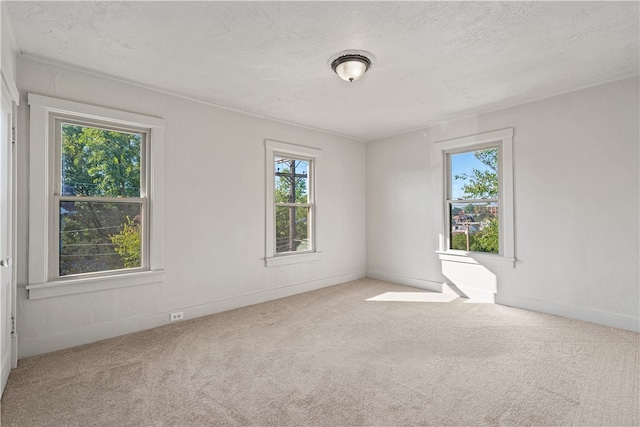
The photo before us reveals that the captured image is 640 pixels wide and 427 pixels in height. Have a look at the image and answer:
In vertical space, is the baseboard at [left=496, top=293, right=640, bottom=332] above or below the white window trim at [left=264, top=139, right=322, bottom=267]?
below

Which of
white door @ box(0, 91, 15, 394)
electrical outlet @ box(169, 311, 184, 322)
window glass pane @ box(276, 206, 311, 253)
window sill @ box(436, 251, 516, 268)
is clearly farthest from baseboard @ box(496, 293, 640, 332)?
white door @ box(0, 91, 15, 394)

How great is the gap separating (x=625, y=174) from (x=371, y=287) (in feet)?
10.9

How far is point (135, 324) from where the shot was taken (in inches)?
128

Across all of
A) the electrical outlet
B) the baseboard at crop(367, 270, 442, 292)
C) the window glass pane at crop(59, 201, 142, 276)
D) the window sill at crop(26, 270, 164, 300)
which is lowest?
the electrical outlet

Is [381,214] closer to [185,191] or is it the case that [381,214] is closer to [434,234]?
[434,234]

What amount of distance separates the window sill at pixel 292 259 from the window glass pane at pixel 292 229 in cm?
13

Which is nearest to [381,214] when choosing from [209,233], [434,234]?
[434,234]

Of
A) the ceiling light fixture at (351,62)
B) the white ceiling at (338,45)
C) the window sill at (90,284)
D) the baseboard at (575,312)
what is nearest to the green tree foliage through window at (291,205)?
the white ceiling at (338,45)

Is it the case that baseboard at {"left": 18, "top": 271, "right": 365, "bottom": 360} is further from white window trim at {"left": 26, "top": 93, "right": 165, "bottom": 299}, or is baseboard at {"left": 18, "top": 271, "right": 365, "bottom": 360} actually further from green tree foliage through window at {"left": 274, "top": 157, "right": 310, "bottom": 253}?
green tree foliage through window at {"left": 274, "top": 157, "right": 310, "bottom": 253}

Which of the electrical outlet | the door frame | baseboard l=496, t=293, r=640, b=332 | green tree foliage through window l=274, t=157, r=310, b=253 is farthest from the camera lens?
green tree foliage through window l=274, t=157, r=310, b=253

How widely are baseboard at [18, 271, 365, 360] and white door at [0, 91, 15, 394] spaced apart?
280 mm

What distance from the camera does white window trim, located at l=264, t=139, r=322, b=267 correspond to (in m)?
4.39

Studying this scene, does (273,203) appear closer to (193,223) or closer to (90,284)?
(193,223)

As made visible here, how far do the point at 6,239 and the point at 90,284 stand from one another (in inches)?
32.4
